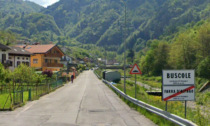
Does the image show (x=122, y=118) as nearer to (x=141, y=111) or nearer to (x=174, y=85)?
(x=141, y=111)

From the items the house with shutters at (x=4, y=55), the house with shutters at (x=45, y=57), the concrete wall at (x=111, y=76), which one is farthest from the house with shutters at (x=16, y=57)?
the concrete wall at (x=111, y=76)

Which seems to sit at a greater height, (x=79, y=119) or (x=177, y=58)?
(x=177, y=58)

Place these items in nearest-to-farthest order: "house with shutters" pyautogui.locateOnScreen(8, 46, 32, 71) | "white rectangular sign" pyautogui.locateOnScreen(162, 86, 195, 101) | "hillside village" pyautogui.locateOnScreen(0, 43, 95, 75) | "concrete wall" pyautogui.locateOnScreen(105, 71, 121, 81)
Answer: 1. "white rectangular sign" pyautogui.locateOnScreen(162, 86, 195, 101)
2. "house with shutters" pyautogui.locateOnScreen(8, 46, 32, 71)
3. "hillside village" pyautogui.locateOnScreen(0, 43, 95, 75)
4. "concrete wall" pyautogui.locateOnScreen(105, 71, 121, 81)

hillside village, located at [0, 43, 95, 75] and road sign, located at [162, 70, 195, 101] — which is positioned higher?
hillside village, located at [0, 43, 95, 75]

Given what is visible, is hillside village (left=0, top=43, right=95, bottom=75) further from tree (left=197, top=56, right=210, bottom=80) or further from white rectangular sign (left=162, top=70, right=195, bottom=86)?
white rectangular sign (left=162, top=70, right=195, bottom=86)

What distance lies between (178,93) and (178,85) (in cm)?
32

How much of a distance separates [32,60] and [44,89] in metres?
45.7

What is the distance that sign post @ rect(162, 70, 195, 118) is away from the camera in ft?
35.9

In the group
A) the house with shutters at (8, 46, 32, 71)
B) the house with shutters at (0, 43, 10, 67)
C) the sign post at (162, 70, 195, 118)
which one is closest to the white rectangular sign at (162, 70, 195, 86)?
the sign post at (162, 70, 195, 118)

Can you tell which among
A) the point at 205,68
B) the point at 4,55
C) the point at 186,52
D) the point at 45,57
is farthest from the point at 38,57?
the point at 205,68

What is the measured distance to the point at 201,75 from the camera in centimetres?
5788

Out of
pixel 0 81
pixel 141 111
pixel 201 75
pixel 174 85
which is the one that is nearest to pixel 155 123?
pixel 174 85

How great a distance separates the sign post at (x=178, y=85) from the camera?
10.9 metres

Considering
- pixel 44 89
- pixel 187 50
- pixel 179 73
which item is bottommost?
pixel 44 89
